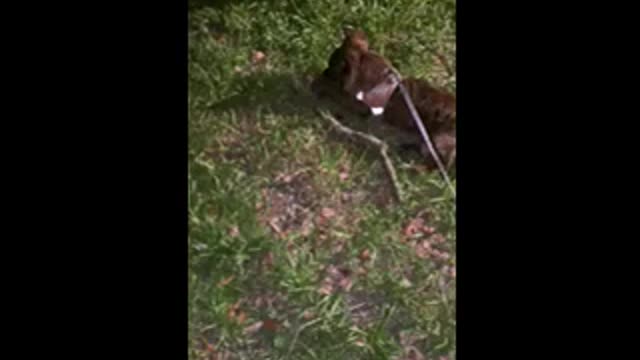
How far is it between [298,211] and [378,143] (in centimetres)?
31

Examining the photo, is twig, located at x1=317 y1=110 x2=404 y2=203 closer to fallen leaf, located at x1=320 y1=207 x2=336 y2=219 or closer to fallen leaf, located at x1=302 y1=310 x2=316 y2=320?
fallen leaf, located at x1=320 y1=207 x2=336 y2=219

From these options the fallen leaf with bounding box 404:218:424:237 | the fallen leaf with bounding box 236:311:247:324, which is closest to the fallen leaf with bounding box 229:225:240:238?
the fallen leaf with bounding box 236:311:247:324

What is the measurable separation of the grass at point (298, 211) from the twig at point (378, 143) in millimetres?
21

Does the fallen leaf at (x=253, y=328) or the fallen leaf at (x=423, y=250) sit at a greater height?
the fallen leaf at (x=423, y=250)

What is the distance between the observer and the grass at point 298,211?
2.63 m

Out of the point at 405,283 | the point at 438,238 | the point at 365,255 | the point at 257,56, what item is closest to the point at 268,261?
the point at 365,255

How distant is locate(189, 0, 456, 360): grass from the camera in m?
2.63

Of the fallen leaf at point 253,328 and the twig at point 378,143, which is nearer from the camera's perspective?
the fallen leaf at point 253,328

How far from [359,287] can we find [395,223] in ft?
0.71

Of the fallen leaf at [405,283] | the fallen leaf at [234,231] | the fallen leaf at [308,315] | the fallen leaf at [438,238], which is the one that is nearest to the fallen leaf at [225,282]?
the fallen leaf at [234,231]

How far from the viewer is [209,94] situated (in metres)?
2.76

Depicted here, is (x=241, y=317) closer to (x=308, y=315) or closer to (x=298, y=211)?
(x=308, y=315)

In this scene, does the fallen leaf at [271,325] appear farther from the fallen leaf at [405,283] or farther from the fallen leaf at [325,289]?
the fallen leaf at [405,283]
